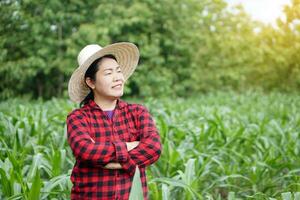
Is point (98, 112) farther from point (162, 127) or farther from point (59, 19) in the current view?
point (59, 19)

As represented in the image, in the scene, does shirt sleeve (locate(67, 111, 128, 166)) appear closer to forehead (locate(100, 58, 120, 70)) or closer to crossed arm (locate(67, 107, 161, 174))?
crossed arm (locate(67, 107, 161, 174))

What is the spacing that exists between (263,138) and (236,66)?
15856mm

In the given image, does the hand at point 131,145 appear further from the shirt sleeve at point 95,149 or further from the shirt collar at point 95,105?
the shirt collar at point 95,105

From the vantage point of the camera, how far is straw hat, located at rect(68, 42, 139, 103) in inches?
77.4

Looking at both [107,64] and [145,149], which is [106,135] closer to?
[145,149]

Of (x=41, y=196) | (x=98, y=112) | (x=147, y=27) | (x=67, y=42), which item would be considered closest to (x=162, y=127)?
(x=41, y=196)

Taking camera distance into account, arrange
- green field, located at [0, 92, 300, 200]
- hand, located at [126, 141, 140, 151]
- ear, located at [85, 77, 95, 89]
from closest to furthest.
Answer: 1. hand, located at [126, 141, 140, 151]
2. ear, located at [85, 77, 95, 89]
3. green field, located at [0, 92, 300, 200]

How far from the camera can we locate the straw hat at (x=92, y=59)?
1.97 metres

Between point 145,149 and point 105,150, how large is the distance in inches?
8.2

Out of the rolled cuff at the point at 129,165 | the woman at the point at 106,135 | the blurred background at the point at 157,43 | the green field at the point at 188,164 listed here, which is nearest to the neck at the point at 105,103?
the woman at the point at 106,135

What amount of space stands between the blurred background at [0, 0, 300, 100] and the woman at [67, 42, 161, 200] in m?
11.1

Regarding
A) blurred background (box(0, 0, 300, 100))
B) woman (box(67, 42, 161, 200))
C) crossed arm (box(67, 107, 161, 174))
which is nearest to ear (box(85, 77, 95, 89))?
woman (box(67, 42, 161, 200))

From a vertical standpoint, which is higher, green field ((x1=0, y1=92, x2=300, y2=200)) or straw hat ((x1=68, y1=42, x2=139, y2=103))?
straw hat ((x1=68, y1=42, x2=139, y2=103))

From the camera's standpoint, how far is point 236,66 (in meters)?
19.5
